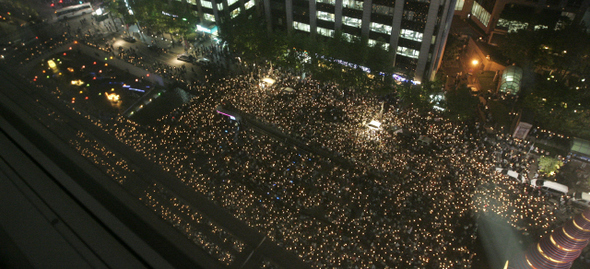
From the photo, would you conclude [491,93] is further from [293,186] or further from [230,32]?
[230,32]

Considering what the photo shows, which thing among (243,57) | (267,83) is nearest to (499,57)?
(267,83)

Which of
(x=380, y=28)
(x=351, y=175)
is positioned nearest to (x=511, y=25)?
(x=380, y=28)

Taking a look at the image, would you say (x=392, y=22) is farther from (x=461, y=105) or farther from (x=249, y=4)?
(x=249, y=4)

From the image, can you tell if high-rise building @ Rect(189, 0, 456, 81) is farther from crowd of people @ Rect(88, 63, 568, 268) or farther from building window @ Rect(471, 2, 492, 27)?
building window @ Rect(471, 2, 492, 27)

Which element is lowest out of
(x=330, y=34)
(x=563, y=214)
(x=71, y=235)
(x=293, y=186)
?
(x=563, y=214)

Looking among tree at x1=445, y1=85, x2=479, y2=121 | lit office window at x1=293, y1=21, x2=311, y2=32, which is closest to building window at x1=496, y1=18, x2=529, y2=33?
tree at x1=445, y1=85, x2=479, y2=121

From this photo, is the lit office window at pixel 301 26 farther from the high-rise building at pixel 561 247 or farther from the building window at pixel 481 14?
the high-rise building at pixel 561 247

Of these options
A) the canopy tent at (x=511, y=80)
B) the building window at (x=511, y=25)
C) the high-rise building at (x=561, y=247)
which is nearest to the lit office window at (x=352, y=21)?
the canopy tent at (x=511, y=80)
